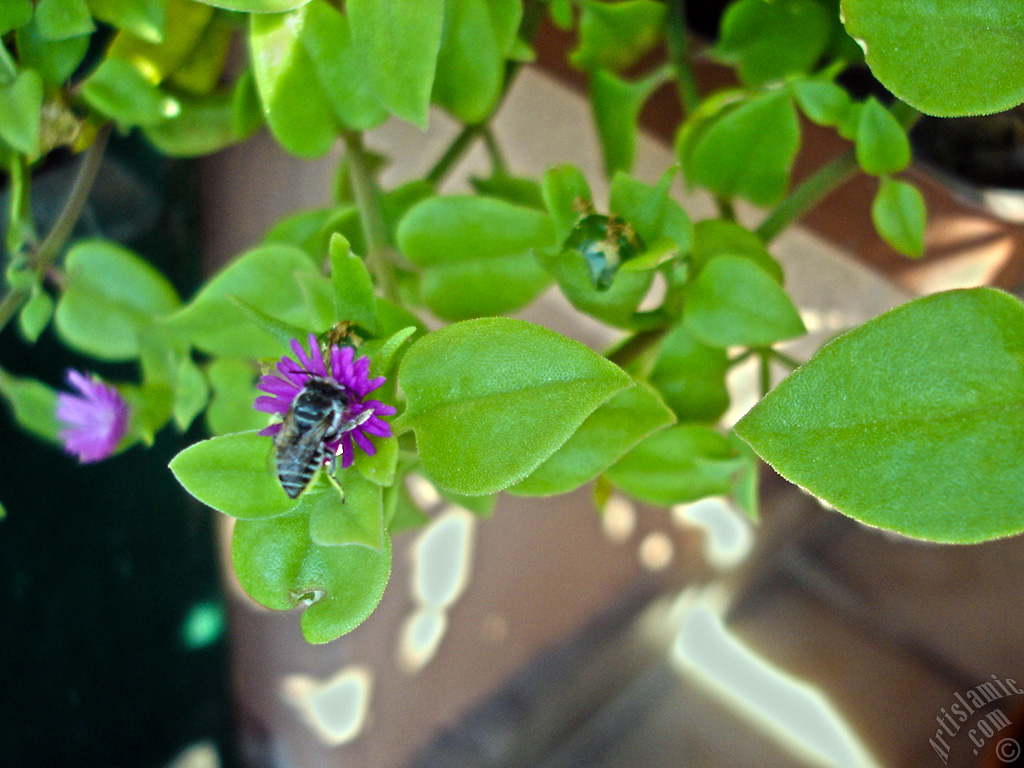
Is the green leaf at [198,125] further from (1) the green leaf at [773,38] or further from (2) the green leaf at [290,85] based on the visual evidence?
(1) the green leaf at [773,38]

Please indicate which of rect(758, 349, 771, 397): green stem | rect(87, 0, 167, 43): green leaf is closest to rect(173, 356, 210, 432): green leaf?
rect(87, 0, 167, 43): green leaf

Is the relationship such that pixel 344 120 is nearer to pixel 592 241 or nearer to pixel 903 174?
pixel 592 241

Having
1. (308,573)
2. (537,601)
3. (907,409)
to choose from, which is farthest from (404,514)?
(537,601)

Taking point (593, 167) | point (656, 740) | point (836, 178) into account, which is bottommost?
point (656, 740)

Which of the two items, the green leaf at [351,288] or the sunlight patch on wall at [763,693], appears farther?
the sunlight patch on wall at [763,693]

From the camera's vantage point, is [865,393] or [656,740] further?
[656,740]

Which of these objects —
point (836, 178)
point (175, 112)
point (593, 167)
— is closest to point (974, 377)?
point (836, 178)

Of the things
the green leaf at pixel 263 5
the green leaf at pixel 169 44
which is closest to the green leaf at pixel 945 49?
the green leaf at pixel 263 5
